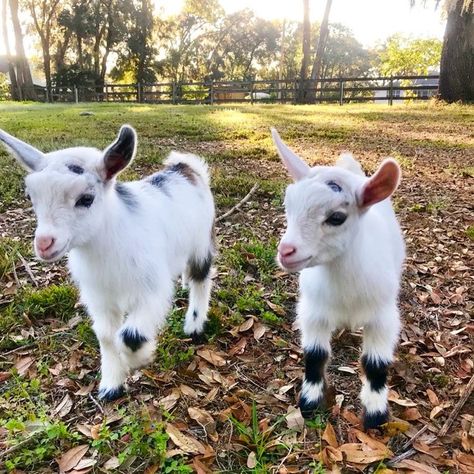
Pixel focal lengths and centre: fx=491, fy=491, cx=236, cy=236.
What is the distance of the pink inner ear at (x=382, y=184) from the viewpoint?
6.82 feet

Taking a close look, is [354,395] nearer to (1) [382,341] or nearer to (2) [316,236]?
(1) [382,341]

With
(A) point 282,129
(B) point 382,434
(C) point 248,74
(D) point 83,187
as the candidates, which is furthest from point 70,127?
(C) point 248,74

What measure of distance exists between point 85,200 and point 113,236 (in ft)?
0.88

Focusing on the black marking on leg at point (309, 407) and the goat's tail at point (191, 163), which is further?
the goat's tail at point (191, 163)

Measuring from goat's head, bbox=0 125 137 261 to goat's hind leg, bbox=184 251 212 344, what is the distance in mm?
1092

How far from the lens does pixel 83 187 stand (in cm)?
225

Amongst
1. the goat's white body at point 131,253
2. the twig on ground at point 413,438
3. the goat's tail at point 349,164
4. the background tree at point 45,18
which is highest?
the background tree at point 45,18

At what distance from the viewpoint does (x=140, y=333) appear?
98.3 inches

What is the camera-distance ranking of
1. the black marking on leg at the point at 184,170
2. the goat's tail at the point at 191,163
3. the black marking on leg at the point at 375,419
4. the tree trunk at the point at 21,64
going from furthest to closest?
the tree trunk at the point at 21,64 → the goat's tail at the point at 191,163 → the black marking on leg at the point at 184,170 → the black marking on leg at the point at 375,419

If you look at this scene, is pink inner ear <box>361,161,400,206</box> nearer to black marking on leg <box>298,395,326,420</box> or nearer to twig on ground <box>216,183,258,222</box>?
black marking on leg <box>298,395,326,420</box>

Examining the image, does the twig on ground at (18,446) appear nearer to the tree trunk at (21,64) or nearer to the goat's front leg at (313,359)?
the goat's front leg at (313,359)

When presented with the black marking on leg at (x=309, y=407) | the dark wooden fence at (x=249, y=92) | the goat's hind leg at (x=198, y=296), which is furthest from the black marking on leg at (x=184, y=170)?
the dark wooden fence at (x=249, y=92)

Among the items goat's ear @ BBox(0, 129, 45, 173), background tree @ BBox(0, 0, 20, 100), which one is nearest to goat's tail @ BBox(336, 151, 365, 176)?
goat's ear @ BBox(0, 129, 45, 173)

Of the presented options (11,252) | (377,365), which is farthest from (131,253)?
(11,252)
